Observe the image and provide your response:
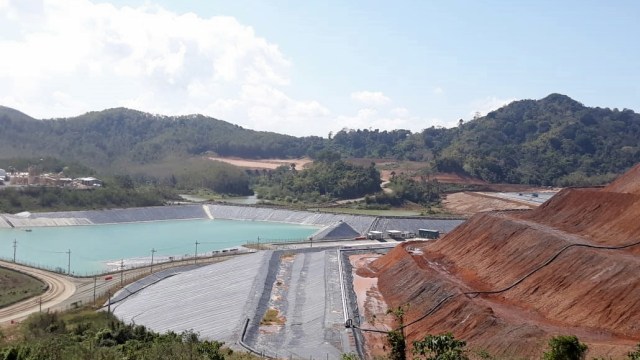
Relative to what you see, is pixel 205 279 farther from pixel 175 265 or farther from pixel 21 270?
pixel 21 270

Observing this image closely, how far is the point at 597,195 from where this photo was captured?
40812 millimetres

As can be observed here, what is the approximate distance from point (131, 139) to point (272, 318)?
145 m

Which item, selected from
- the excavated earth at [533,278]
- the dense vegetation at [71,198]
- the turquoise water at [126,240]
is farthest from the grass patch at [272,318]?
the dense vegetation at [71,198]

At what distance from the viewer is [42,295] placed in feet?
144

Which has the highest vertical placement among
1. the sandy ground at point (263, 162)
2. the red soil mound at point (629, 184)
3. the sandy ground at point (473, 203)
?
the sandy ground at point (263, 162)

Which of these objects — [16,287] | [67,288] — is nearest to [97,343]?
[67,288]

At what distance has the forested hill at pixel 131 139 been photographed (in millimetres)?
140375

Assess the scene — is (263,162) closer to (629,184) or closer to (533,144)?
(533,144)

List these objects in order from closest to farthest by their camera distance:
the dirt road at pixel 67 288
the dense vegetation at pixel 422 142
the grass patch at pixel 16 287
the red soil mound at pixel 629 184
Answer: the dirt road at pixel 67 288 → the red soil mound at pixel 629 184 → the grass patch at pixel 16 287 → the dense vegetation at pixel 422 142

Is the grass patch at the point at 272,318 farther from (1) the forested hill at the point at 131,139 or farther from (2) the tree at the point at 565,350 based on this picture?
(1) the forested hill at the point at 131,139

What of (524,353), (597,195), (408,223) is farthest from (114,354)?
(408,223)

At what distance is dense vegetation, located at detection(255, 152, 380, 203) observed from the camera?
355 ft

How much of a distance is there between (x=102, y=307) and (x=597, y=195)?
3124cm

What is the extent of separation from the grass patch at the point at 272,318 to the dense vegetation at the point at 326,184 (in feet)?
235
